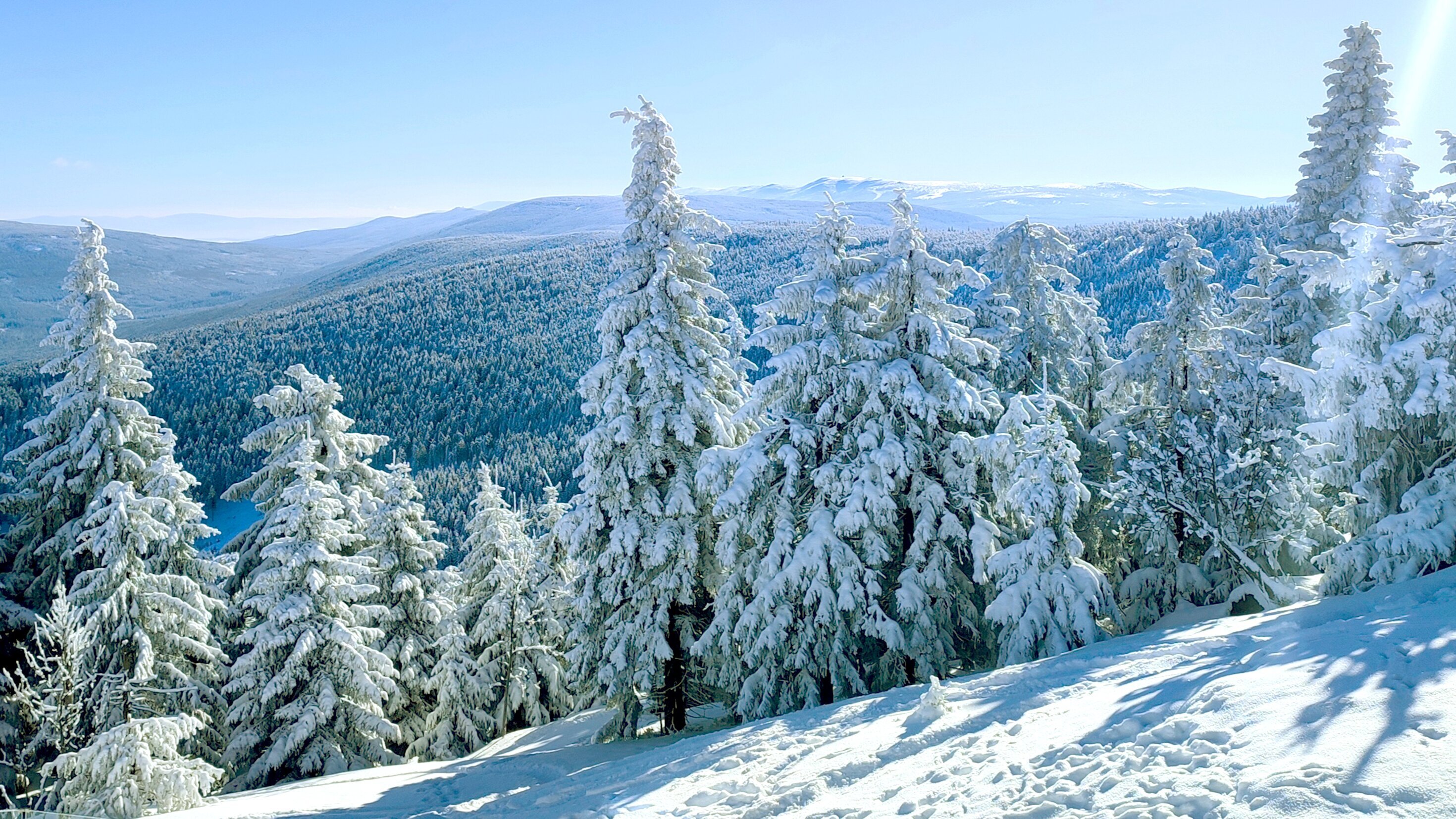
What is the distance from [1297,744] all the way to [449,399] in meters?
177

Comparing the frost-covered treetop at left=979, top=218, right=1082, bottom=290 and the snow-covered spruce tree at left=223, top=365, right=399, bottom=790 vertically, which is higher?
the frost-covered treetop at left=979, top=218, right=1082, bottom=290

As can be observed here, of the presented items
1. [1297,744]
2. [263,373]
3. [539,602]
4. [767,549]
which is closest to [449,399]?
[263,373]

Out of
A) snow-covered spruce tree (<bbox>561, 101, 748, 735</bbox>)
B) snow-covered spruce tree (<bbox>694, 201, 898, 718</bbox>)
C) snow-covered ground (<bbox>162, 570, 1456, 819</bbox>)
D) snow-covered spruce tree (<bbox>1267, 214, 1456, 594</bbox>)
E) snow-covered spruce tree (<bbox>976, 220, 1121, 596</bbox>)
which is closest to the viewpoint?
snow-covered ground (<bbox>162, 570, 1456, 819</bbox>)

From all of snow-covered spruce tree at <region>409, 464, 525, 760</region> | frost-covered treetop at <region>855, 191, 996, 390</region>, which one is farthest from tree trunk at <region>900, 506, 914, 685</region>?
snow-covered spruce tree at <region>409, 464, 525, 760</region>

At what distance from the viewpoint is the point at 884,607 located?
16.7 meters

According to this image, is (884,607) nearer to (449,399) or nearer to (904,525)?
(904,525)

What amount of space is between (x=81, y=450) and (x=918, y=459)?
20397 mm

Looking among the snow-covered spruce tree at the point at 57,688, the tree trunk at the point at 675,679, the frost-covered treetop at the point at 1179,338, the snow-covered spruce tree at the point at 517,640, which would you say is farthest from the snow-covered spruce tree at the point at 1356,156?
the snow-covered spruce tree at the point at 57,688

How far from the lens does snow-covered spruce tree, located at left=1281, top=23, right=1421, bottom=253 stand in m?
19.3

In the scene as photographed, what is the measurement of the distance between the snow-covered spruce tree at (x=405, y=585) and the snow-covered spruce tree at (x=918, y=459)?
15.6 meters

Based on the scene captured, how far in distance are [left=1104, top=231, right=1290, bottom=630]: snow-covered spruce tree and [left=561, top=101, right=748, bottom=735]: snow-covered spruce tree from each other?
911 cm

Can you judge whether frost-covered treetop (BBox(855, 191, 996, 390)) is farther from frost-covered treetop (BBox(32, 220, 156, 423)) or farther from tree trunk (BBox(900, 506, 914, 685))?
frost-covered treetop (BBox(32, 220, 156, 423))

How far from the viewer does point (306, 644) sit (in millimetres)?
19594

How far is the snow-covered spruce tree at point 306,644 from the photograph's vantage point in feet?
64.8
